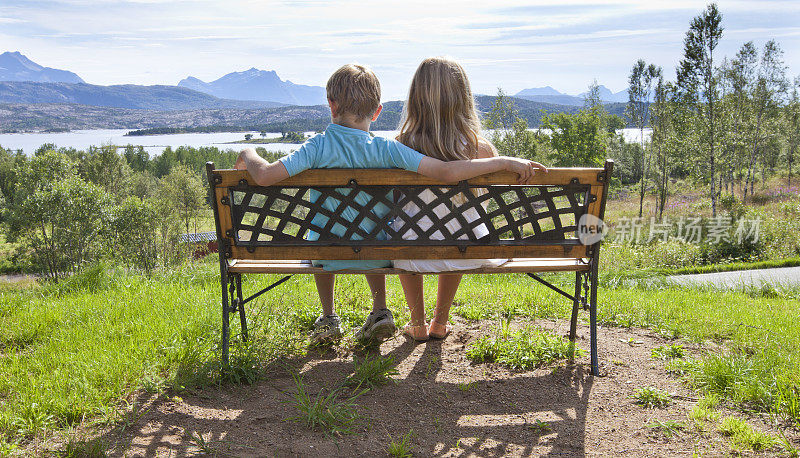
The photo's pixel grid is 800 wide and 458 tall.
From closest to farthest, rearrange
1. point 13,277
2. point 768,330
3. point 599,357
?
point 599,357, point 768,330, point 13,277

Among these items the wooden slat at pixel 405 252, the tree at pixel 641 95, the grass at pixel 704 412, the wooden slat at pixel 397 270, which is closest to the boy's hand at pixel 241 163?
the wooden slat at pixel 405 252

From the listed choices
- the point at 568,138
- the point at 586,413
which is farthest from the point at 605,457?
the point at 568,138

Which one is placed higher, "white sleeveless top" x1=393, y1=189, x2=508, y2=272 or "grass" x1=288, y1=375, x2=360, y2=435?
"white sleeveless top" x1=393, y1=189, x2=508, y2=272

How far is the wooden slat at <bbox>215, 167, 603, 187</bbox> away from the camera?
2.80 meters

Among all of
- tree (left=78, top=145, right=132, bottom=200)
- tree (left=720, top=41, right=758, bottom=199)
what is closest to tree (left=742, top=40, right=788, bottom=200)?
tree (left=720, top=41, right=758, bottom=199)

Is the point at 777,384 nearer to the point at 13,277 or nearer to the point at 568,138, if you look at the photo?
the point at 568,138

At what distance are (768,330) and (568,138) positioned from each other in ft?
181

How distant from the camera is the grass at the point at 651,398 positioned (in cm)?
278

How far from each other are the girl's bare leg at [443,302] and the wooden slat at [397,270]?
27 cm

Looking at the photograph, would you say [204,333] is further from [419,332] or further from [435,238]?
[435,238]

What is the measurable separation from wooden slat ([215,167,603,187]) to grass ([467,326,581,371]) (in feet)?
3.73

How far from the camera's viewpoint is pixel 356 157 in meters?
3.01

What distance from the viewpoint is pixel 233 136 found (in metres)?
161

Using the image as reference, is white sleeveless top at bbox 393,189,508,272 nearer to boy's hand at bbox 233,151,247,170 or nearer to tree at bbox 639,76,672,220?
boy's hand at bbox 233,151,247,170
